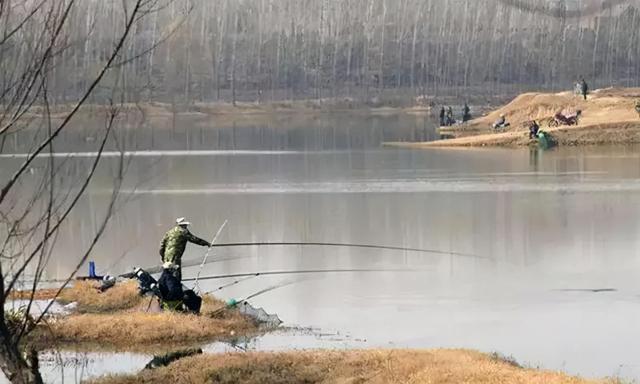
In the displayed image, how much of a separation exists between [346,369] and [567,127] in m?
42.3

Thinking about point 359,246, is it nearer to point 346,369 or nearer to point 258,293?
point 258,293

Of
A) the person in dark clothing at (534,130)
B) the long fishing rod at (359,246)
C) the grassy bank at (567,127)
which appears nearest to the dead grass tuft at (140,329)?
the long fishing rod at (359,246)

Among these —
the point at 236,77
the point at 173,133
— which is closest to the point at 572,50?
the point at 236,77

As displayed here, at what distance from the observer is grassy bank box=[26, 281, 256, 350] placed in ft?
44.3

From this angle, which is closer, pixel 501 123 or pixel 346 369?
pixel 346 369

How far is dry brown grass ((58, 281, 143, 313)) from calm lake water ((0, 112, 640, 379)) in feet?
5.54

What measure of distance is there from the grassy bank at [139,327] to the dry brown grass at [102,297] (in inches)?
7.7

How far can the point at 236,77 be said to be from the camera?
104m

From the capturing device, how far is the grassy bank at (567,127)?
50906 mm

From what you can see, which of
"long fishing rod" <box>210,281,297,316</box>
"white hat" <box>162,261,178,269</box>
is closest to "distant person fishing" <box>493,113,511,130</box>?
"long fishing rod" <box>210,281,297,316</box>

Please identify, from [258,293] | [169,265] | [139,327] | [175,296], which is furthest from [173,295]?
[258,293]

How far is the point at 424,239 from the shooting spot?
73.9 feet

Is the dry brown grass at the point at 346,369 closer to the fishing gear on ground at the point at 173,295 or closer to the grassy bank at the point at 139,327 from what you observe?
the grassy bank at the point at 139,327

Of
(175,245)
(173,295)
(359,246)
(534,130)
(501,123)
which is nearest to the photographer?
(173,295)
